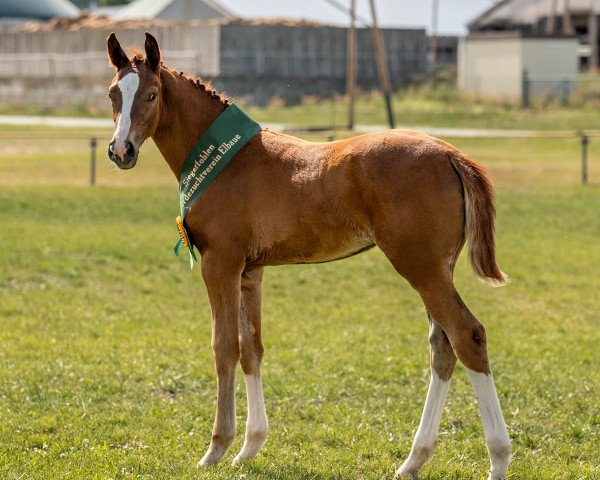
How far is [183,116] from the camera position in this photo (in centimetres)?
592

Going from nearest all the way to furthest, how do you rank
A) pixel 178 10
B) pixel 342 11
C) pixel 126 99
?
pixel 126 99
pixel 342 11
pixel 178 10

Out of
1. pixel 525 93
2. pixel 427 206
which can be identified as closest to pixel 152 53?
pixel 427 206

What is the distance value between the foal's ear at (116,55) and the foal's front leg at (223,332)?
113 cm

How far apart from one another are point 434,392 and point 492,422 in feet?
1.43

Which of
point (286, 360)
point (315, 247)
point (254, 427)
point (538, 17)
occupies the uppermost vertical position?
point (538, 17)

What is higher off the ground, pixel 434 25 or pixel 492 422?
pixel 434 25

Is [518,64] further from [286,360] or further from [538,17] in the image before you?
[286,360]

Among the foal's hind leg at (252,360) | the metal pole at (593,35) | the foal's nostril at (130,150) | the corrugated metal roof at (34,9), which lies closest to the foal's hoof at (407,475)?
the foal's hind leg at (252,360)

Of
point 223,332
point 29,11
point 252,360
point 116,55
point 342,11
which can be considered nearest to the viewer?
point 116,55

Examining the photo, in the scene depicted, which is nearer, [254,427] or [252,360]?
[254,427]

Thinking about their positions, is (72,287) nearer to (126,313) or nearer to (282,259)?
(126,313)

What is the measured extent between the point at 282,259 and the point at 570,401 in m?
2.82

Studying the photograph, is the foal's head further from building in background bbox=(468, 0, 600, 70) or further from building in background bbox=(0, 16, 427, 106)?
building in background bbox=(468, 0, 600, 70)

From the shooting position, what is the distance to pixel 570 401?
24.2 feet
